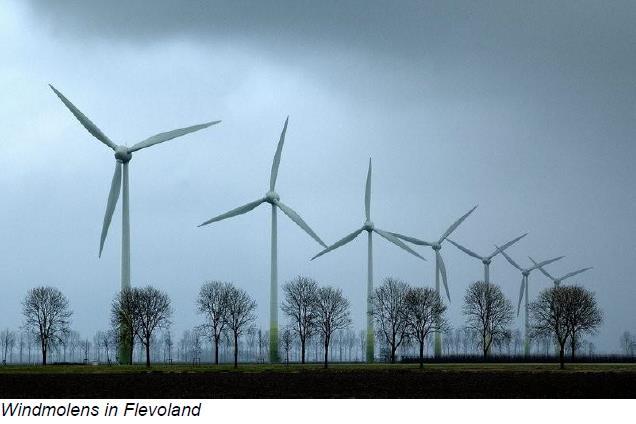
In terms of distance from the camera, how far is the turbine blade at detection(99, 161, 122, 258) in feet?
348

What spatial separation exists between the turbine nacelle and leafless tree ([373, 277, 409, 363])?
19619mm

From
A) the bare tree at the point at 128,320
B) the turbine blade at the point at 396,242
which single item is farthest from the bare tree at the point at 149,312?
the turbine blade at the point at 396,242

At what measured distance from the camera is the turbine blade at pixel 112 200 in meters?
106

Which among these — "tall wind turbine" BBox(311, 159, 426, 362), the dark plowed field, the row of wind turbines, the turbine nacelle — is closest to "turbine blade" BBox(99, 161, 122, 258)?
the row of wind turbines

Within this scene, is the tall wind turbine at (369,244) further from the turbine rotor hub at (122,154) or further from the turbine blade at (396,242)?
the turbine rotor hub at (122,154)

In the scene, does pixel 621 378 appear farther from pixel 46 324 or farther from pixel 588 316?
pixel 46 324

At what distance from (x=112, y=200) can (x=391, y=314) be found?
40021mm

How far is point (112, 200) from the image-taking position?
108875 millimetres

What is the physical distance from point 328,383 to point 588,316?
6824 cm

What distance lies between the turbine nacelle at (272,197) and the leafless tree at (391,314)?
64.4 feet

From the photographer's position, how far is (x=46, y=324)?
135625 mm

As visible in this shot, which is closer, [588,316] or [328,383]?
[328,383]

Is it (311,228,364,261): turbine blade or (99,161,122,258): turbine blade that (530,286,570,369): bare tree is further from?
(99,161,122,258): turbine blade
